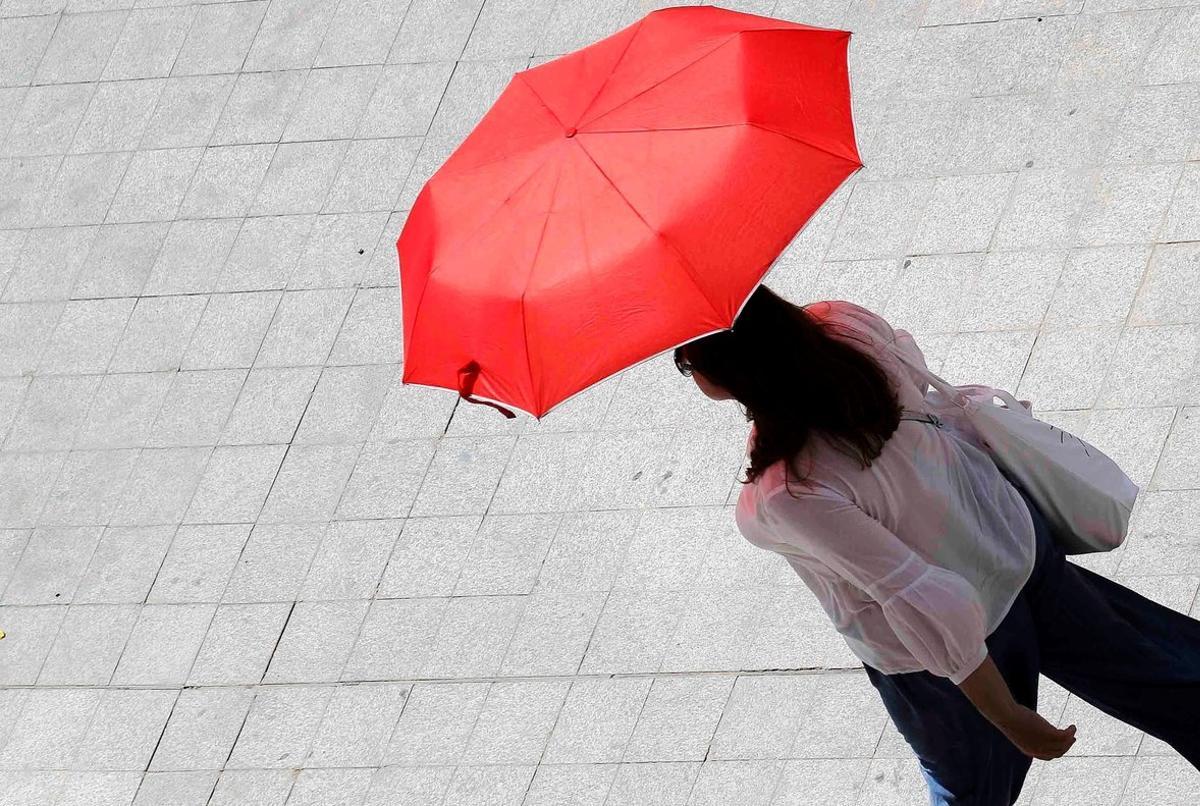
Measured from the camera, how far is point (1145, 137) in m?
5.86

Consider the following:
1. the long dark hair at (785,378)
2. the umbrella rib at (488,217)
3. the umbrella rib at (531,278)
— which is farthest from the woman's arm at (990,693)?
the umbrella rib at (488,217)

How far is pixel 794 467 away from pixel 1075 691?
1031 millimetres

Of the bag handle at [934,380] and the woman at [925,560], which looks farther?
the bag handle at [934,380]

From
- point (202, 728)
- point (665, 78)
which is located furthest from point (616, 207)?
point (202, 728)

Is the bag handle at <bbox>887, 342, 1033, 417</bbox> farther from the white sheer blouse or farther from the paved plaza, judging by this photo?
the paved plaza

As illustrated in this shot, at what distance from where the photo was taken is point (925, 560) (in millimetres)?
3047

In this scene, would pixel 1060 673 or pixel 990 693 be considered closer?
pixel 990 693

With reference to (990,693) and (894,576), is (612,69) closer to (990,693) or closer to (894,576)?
(894,576)

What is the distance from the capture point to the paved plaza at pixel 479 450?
4.97 metres

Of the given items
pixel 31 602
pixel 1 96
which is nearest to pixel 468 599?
pixel 31 602

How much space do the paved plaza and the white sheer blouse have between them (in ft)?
5.03

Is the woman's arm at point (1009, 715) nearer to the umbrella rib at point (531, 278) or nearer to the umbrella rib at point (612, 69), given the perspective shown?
the umbrella rib at point (531, 278)

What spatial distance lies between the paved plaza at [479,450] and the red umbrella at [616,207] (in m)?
2.15

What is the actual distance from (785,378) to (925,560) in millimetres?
479
